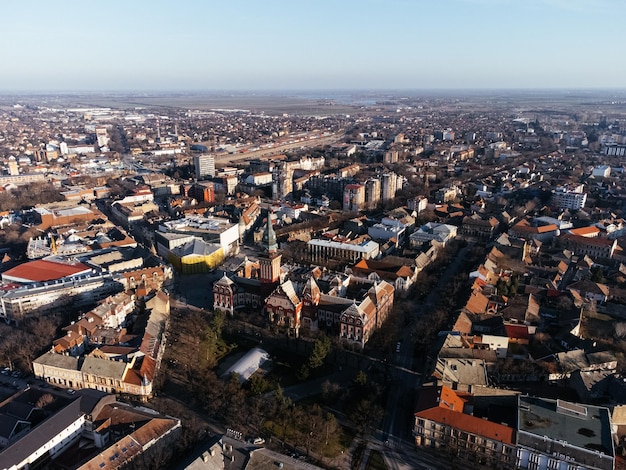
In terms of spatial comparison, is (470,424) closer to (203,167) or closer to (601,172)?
(203,167)

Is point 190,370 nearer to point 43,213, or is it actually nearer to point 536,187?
point 43,213

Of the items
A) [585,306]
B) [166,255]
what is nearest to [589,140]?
[585,306]

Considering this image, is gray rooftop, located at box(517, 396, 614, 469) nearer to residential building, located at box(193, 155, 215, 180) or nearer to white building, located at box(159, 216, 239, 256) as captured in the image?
white building, located at box(159, 216, 239, 256)

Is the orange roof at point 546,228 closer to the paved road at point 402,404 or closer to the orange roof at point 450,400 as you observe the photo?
the paved road at point 402,404

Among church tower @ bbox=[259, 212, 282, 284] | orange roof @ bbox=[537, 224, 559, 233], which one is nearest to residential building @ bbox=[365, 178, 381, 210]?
orange roof @ bbox=[537, 224, 559, 233]

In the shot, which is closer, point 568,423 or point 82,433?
point 568,423

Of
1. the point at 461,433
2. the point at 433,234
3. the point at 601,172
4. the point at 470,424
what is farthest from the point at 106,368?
the point at 601,172

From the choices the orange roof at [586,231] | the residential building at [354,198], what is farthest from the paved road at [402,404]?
the residential building at [354,198]
